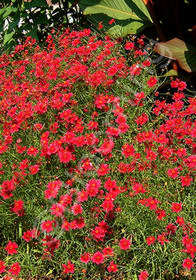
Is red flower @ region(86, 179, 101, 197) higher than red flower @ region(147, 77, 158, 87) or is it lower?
lower

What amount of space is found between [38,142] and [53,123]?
0.80ft

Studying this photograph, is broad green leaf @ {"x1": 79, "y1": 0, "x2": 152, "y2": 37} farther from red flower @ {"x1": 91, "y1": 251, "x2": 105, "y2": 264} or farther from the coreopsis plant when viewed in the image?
red flower @ {"x1": 91, "y1": 251, "x2": 105, "y2": 264}

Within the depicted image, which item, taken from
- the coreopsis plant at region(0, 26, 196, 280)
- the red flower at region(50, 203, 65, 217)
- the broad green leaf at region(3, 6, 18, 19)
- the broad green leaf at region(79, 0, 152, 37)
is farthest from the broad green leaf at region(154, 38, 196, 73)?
the broad green leaf at region(3, 6, 18, 19)

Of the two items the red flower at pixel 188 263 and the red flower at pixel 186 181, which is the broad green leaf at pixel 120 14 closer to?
the red flower at pixel 186 181

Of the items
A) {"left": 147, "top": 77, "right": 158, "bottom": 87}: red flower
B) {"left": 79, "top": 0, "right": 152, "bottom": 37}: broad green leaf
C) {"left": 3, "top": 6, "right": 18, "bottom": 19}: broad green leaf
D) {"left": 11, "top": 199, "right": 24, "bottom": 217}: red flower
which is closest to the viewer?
{"left": 11, "top": 199, "right": 24, "bottom": 217}: red flower

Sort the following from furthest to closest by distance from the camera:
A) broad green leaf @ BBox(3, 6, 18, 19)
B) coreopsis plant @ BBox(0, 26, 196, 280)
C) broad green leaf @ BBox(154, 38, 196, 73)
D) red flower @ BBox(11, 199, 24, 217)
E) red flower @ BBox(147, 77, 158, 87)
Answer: broad green leaf @ BBox(3, 6, 18, 19) < broad green leaf @ BBox(154, 38, 196, 73) < red flower @ BBox(147, 77, 158, 87) < red flower @ BBox(11, 199, 24, 217) < coreopsis plant @ BBox(0, 26, 196, 280)

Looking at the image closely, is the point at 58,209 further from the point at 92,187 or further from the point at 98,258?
the point at 98,258

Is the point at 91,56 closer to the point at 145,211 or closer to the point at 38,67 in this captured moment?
the point at 38,67

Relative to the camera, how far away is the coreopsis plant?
2.13m

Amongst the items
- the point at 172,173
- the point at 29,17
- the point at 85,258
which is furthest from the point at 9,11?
the point at 85,258

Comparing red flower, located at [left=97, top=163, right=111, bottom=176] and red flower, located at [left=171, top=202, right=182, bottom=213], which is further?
red flower, located at [left=97, top=163, right=111, bottom=176]

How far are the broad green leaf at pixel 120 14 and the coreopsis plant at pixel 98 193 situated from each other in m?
0.76

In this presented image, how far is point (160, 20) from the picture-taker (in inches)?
145

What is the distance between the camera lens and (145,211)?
7.44 feet
